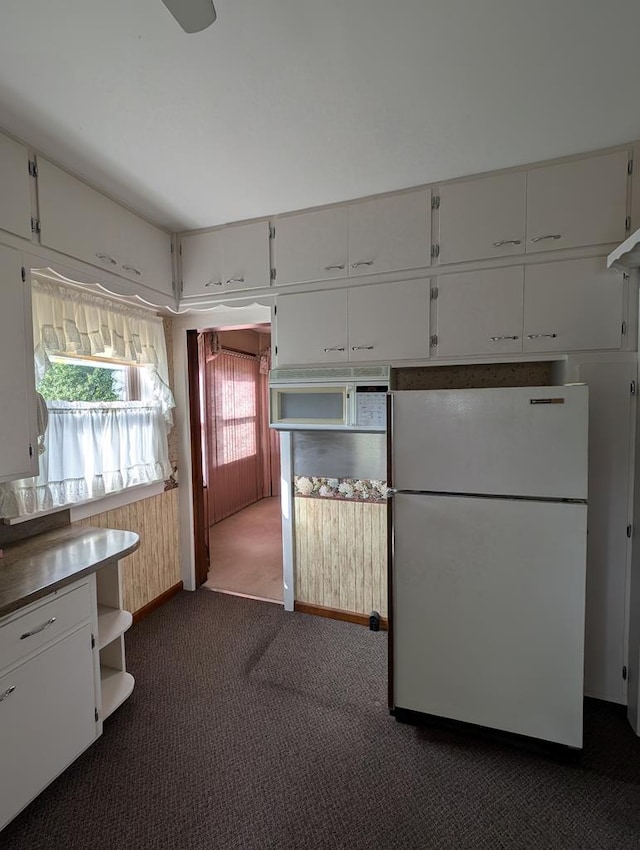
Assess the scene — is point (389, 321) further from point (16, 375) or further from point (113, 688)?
point (113, 688)

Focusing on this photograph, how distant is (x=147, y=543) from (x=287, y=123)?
2.73 m

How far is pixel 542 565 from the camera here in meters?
1.71

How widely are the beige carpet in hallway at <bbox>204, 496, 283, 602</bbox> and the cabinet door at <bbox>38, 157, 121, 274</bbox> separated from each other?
101 inches

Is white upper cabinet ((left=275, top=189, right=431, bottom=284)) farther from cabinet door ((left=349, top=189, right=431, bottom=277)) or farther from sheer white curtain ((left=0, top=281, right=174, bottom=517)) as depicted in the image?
sheer white curtain ((left=0, top=281, right=174, bottom=517))

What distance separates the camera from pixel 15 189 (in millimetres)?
1728

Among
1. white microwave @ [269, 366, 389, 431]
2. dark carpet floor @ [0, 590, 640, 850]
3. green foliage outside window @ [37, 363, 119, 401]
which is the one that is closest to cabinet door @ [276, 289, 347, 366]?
white microwave @ [269, 366, 389, 431]

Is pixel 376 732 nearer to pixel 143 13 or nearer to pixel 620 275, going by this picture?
pixel 620 275

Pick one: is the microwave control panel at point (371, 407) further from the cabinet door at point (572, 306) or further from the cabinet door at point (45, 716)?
the cabinet door at point (45, 716)

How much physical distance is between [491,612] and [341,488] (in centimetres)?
124

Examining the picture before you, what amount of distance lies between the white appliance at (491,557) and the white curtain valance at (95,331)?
1827mm

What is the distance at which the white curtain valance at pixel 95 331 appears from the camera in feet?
6.81

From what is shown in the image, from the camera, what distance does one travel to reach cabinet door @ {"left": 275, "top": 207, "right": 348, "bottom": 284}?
2350mm

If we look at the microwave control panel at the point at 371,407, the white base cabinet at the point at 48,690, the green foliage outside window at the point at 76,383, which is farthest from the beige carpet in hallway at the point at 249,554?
the green foliage outside window at the point at 76,383

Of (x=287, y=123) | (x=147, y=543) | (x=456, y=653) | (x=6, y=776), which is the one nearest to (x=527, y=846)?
(x=456, y=653)
